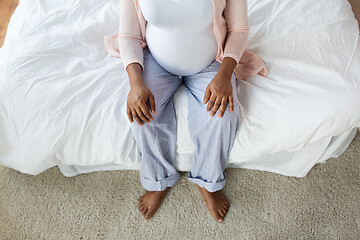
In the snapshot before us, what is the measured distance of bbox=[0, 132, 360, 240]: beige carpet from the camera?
1.15 meters

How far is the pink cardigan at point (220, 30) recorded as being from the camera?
3.12 ft

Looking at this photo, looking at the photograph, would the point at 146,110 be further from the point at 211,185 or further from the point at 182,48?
the point at 211,185

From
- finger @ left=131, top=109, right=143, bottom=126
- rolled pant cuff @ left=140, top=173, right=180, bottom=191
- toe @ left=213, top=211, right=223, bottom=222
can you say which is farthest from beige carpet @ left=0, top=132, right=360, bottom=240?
finger @ left=131, top=109, right=143, bottom=126

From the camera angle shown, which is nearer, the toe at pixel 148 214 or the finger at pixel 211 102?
the finger at pixel 211 102

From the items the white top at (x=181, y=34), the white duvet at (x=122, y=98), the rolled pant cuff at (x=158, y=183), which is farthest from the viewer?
the rolled pant cuff at (x=158, y=183)

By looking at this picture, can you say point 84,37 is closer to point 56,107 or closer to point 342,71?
point 56,107

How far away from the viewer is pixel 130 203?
1.21 meters

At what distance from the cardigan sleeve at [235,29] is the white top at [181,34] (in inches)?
2.1

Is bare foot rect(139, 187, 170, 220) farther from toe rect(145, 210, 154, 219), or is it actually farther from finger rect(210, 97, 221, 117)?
finger rect(210, 97, 221, 117)

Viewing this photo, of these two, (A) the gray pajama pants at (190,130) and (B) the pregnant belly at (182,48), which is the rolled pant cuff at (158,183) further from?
(B) the pregnant belly at (182,48)

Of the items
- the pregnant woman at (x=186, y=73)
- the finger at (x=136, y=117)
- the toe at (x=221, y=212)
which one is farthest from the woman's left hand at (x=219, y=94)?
the toe at (x=221, y=212)

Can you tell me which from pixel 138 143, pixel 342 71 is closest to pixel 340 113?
pixel 342 71

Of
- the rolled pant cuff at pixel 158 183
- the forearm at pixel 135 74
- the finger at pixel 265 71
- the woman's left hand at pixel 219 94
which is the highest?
the forearm at pixel 135 74

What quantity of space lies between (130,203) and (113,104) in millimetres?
424
